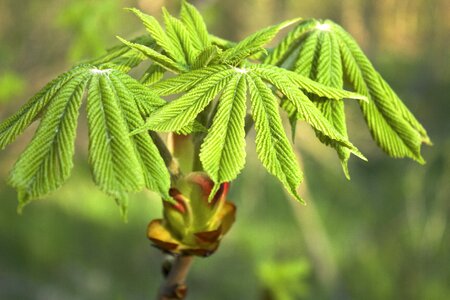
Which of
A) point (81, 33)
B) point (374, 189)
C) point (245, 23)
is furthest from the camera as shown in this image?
point (245, 23)

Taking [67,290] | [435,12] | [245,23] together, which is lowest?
[67,290]

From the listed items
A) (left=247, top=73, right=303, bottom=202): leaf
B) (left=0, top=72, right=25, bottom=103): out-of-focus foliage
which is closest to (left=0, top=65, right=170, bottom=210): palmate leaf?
(left=247, top=73, right=303, bottom=202): leaf

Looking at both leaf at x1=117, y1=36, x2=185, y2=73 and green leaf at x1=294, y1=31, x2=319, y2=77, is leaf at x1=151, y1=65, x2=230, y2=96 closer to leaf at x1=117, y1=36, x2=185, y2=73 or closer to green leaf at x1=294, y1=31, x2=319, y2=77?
leaf at x1=117, y1=36, x2=185, y2=73

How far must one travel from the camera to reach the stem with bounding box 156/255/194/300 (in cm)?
85

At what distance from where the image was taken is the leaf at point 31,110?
70cm

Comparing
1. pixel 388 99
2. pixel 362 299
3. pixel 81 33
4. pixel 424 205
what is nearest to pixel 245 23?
pixel 424 205

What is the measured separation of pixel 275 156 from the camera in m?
0.68

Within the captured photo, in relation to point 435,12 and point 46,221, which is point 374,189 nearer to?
point 435,12

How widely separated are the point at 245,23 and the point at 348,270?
6.06 feet

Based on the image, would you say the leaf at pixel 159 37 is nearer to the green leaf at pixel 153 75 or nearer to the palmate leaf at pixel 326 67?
the green leaf at pixel 153 75

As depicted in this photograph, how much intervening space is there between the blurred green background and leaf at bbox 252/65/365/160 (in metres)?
1.76

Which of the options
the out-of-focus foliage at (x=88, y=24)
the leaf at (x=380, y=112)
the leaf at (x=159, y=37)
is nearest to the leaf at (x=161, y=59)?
the leaf at (x=159, y=37)

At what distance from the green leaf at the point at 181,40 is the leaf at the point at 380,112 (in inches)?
8.2

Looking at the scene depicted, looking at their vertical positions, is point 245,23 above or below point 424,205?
above
